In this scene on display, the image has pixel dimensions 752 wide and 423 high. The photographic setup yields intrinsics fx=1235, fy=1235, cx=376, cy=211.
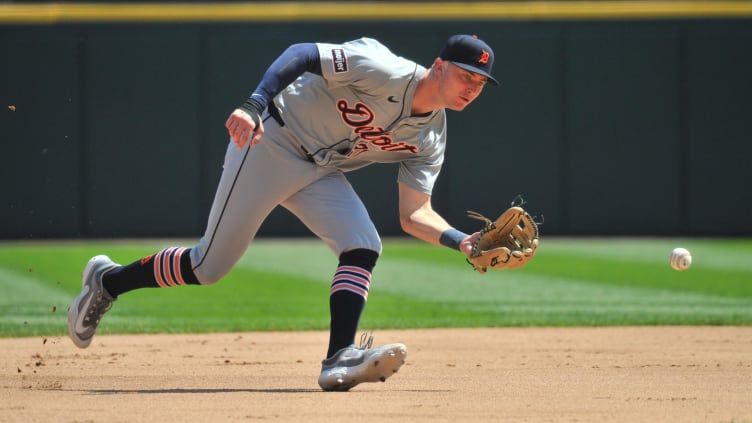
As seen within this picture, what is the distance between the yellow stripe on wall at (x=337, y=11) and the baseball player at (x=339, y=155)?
37.5 ft

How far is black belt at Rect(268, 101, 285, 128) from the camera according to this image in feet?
16.6

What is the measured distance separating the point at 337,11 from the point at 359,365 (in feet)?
39.8

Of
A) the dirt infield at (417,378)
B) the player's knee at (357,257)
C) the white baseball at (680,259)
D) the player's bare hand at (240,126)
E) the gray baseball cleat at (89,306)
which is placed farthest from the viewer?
the white baseball at (680,259)

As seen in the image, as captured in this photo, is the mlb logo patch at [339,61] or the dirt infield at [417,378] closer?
the dirt infield at [417,378]

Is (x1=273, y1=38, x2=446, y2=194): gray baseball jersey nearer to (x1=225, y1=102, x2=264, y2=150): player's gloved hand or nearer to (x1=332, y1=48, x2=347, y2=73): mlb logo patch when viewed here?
(x1=332, y1=48, x2=347, y2=73): mlb logo patch

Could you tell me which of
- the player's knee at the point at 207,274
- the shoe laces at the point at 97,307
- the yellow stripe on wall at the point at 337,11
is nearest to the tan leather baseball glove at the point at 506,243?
the player's knee at the point at 207,274

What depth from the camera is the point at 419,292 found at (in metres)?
10.2

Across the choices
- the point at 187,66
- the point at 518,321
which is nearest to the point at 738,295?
the point at 518,321

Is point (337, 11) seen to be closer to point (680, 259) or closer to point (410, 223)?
point (680, 259)

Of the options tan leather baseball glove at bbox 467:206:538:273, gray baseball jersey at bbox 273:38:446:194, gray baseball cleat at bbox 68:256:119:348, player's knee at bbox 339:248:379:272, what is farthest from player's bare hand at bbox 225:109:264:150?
gray baseball cleat at bbox 68:256:119:348

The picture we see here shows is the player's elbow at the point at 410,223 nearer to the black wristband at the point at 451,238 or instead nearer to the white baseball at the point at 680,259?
the black wristband at the point at 451,238

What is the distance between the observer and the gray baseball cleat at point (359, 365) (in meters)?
4.78

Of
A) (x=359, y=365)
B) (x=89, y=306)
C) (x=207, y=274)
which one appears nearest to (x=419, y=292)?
(x=89, y=306)

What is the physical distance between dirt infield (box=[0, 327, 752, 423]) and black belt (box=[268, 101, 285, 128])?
43.1 inches
